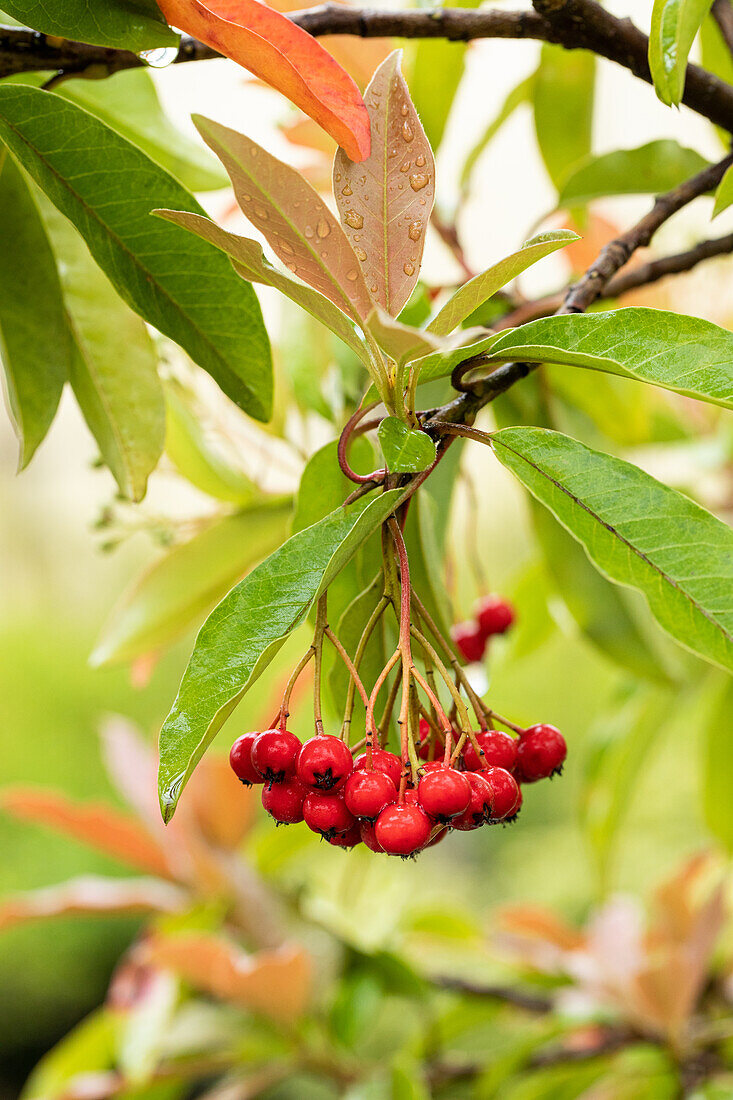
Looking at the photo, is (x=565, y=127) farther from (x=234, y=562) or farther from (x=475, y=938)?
(x=475, y=938)

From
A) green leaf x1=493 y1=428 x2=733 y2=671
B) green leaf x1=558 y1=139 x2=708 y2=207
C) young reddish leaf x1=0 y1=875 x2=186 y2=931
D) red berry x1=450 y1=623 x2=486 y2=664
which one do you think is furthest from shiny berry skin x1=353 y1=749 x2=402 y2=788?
young reddish leaf x1=0 y1=875 x2=186 y2=931

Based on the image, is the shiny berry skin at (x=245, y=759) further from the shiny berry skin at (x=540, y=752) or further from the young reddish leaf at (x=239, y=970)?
the young reddish leaf at (x=239, y=970)

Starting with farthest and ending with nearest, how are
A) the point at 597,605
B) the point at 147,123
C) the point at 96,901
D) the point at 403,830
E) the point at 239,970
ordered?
the point at 96,901 < the point at 239,970 < the point at 597,605 < the point at 147,123 < the point at 403,830

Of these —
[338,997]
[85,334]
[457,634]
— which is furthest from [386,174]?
[338,997]

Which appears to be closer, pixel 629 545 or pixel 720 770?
pixel 629 545

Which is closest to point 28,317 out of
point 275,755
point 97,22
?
point 97,22

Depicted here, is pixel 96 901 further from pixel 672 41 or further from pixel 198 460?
pixel 672 41

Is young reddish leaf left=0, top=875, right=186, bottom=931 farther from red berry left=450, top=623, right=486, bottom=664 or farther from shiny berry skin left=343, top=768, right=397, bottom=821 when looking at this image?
shiny berry skin left=343, top=768, right=397, bottom=821

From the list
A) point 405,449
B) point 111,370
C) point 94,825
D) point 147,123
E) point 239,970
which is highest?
point 147,123
